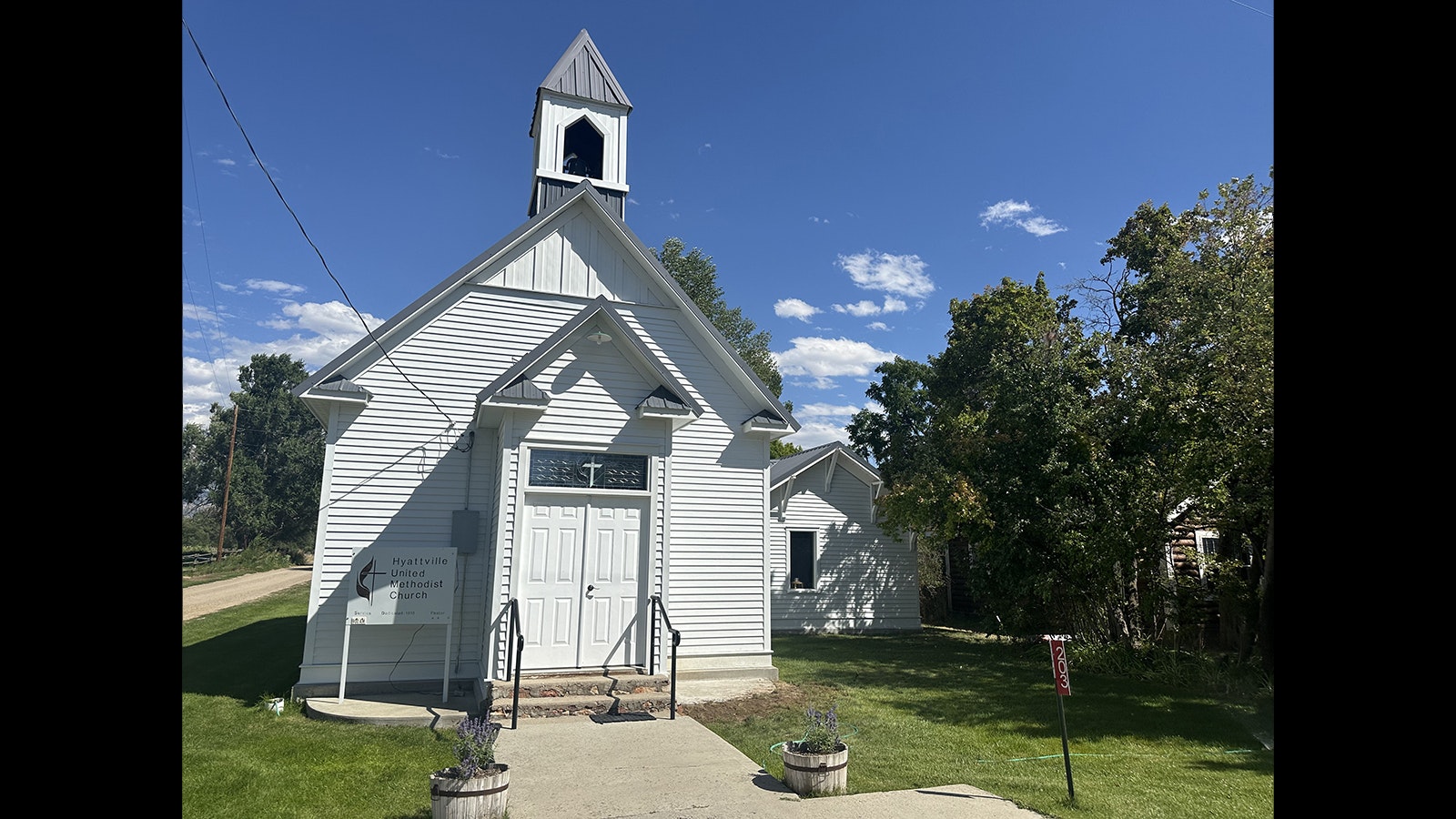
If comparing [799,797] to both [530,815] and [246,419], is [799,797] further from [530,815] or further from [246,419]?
[246,419]

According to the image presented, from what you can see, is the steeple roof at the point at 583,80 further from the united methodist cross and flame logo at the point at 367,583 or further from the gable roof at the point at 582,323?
the united methodist cross and flame logo at the point at 367,583

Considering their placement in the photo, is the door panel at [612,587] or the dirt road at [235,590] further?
the dirt road at [235,590]

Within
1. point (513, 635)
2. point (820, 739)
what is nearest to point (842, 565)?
point (513, 635)

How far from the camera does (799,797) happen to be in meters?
6.25

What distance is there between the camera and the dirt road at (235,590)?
23.0 metres

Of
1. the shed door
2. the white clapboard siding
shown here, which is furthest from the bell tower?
the shed door

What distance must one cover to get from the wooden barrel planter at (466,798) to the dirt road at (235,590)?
16.7 metres

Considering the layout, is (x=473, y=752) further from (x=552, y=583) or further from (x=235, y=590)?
(x=235, y=590)

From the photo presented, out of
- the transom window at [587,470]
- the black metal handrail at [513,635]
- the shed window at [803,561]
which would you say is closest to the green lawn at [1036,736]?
the black metal handrail at [513,635]

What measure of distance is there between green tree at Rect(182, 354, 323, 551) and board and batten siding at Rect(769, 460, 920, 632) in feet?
134

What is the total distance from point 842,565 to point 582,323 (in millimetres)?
11731
